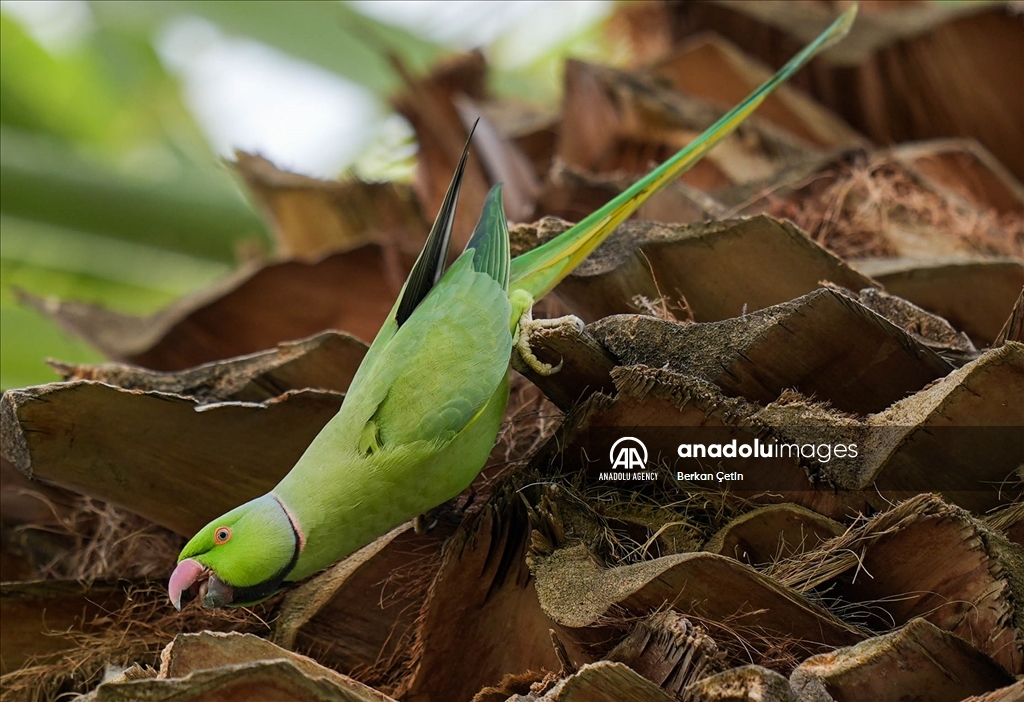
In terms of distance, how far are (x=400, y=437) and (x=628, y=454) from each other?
18.6 inches

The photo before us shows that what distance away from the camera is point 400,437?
188 centimetres

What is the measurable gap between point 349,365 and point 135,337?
92cm

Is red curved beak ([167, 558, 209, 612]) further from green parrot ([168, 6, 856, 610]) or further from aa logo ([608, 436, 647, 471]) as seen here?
aa logo ([608, 436, 647, 471])

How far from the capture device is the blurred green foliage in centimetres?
345

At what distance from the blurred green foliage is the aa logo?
6.42ft

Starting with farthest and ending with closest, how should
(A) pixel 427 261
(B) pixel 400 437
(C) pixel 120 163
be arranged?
(C) pixel 120 163, (A) pixel 427 261, (B) pixel 400 437

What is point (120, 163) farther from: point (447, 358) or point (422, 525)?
point (422, 525)

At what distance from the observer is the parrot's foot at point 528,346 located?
1.76m

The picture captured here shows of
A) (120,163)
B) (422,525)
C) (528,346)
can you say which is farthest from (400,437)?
(120,163)

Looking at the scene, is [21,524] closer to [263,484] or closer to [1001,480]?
[263,484]

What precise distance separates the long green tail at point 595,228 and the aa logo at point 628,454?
60 centimetres

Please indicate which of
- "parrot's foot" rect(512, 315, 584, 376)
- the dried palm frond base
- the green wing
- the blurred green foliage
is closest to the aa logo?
"parrot's foot" rect(512, 315, 584, 376)

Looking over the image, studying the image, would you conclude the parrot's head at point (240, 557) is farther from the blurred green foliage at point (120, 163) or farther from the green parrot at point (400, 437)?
the blurred green foliage at point (120, 163)

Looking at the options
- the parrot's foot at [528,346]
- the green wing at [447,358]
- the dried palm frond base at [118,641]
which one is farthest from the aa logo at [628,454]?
the dried palm frond base at [118,641]
